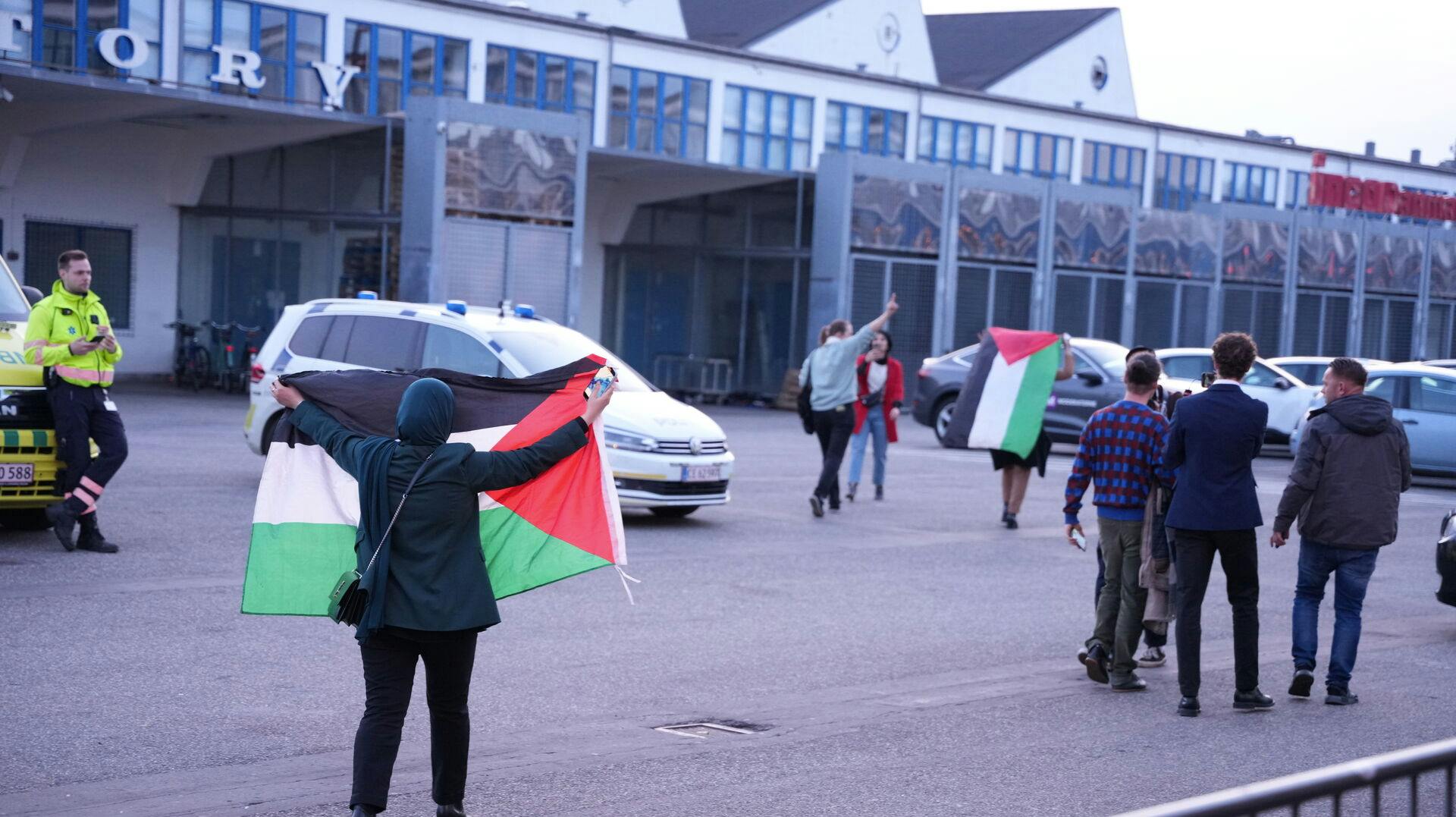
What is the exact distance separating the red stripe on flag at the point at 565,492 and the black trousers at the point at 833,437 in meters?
8.94

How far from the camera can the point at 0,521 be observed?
39.1ft

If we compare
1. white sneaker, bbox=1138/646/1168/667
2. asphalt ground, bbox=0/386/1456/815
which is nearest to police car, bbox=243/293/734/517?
asphalt ground, bbox=0/386/1456/815

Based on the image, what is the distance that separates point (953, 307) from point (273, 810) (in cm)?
2966

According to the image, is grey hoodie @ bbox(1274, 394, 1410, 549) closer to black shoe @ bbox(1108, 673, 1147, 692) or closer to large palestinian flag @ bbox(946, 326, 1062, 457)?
black shoe @ bbox(1108, 673, 1147, 692)

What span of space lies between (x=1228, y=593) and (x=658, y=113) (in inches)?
1281

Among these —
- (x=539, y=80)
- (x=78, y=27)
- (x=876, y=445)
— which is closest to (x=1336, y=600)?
(x=876, y=445)

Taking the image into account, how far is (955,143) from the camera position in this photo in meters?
45.5

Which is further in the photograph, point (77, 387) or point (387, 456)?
point (77, 387)

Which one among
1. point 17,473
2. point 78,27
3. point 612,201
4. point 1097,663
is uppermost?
point 78,27

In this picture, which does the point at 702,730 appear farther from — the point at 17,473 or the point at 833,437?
the point at 833,437

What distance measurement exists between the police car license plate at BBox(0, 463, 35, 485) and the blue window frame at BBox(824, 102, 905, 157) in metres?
33.0

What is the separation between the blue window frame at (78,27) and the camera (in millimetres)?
28594

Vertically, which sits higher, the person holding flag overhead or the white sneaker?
the person holding flag overhead

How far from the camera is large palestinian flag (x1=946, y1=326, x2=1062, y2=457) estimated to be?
13.4 m
